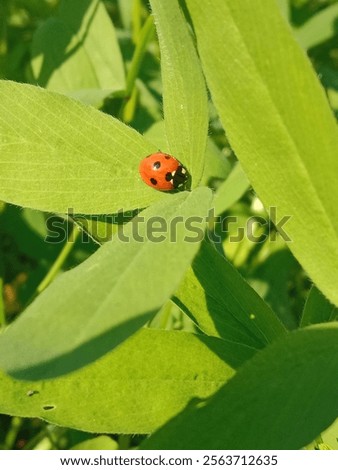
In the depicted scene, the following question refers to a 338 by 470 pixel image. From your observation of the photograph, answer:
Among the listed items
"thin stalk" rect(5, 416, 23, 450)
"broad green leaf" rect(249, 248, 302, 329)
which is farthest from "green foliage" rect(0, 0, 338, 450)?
"thin stalk" rect(5, 416, 23, 450)

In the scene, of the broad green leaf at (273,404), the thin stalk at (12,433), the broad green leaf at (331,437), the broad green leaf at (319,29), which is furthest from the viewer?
the broad green leaf at (319,29)

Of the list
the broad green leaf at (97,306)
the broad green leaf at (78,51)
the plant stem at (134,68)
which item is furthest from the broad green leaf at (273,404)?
the broad green leaf at (78,51)

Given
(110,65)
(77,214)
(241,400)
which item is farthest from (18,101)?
(110,65)

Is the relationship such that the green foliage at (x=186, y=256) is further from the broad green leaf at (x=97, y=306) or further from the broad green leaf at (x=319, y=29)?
the broad green leaf at (x=319, y=29)

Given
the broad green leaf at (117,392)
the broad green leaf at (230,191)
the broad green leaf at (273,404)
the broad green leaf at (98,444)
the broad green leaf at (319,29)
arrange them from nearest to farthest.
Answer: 1. the broad green leaf at (273,404)
2. the broad green leaf at (117,392)
3. the broad green leaf at (98,444)
4. the broad green leaf at (230,191)
5. the broad green leaf at (319,29)

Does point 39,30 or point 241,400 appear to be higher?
point 241,400

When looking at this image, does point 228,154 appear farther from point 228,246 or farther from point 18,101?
point 18,101
